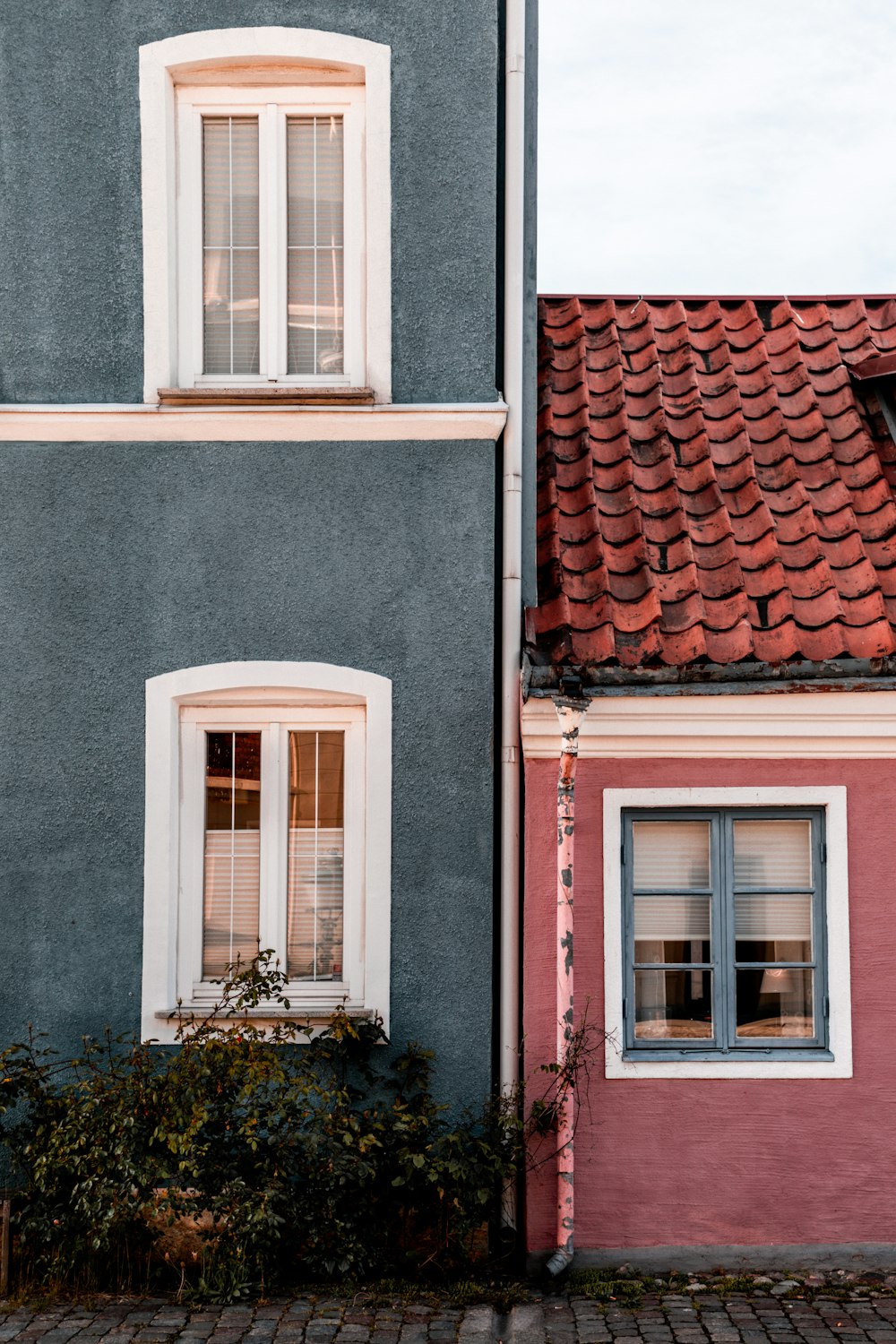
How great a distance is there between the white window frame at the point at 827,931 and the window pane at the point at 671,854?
158 mm

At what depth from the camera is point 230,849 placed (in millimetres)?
7352

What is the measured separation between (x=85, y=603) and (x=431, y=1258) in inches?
149

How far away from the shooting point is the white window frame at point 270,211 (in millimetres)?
7473

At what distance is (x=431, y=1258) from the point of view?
666 centimetres

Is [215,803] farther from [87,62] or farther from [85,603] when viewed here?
[87,62]

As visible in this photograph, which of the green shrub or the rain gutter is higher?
the rain gutter

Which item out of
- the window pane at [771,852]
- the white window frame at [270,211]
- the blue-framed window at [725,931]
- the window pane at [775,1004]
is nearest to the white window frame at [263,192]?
the white window frame at [270,211]

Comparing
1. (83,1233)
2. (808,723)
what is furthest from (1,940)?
(808,723)

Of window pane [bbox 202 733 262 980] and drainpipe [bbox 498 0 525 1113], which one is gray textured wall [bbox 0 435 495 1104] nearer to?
drainpipe [bbox 498 0 525 1113]

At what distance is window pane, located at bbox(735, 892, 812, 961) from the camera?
7.25 metres

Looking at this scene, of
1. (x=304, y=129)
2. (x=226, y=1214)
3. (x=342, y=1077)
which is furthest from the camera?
(x=304, y=129)

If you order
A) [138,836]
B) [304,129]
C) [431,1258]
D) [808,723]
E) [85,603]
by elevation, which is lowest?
[431,1258]

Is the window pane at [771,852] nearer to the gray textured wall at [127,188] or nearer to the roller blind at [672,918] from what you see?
the roller blind at [672,918]

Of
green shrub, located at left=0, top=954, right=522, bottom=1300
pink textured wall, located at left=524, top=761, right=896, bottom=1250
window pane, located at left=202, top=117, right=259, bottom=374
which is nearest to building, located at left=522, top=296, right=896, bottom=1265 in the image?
pink textured wall, located at left=524, top=761, right=896, bottom=1250
